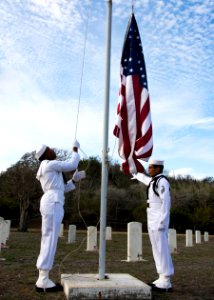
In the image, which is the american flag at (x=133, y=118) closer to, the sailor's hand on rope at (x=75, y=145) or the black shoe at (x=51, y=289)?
the sailor's hand on rope at (x=75, y=145)

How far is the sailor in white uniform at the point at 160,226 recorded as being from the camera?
6059 millimetres

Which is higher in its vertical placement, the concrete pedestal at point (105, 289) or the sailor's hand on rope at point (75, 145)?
the sailor's hand on rope at point (75, 145)

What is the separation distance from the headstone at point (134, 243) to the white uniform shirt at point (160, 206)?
4.95 m

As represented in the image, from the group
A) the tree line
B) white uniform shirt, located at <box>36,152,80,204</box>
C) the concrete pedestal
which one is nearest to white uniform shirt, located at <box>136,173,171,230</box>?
the concrete pedestal

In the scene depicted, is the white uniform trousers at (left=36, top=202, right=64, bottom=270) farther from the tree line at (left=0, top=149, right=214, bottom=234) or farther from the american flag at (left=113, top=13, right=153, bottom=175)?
the tree line at (left=0, top=149, right=214, bottom=234)

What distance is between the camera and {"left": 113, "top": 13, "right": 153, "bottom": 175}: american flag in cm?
628

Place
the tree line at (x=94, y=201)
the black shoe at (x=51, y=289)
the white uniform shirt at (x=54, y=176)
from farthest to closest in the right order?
the tree line at (x=94, y=201) < the white uniform shirt at (x=54, y=176) < the black shoe at (x=51, y=289)

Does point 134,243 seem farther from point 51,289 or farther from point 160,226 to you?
point 51,289

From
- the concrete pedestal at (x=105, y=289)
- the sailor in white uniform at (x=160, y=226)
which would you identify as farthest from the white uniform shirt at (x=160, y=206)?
the concrete pedestal at (x=105, y=289)

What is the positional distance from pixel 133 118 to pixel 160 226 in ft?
5.85

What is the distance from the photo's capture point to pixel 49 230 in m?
5.90

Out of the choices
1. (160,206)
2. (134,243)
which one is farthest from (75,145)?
(134,243)

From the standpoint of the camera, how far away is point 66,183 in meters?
Answer: 6.49

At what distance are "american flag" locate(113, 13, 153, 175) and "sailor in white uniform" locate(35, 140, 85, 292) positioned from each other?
2.58 ft
